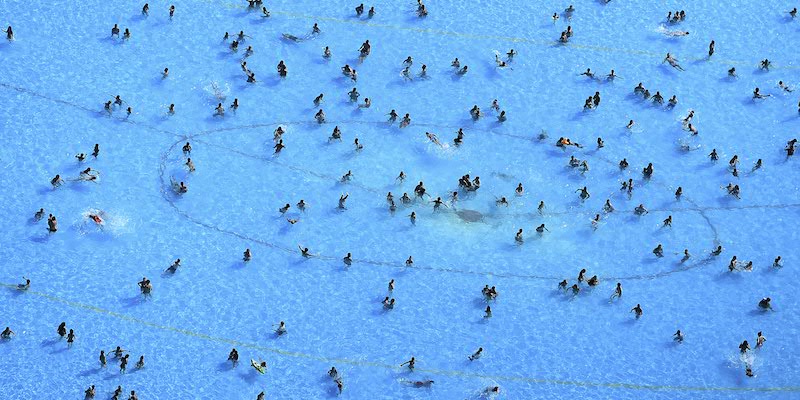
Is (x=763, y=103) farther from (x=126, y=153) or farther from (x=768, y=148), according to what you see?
(x=126, y=153)

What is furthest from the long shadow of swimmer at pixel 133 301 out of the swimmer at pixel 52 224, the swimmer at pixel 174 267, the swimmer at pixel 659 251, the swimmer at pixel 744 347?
the swimmer at pixel 744 347

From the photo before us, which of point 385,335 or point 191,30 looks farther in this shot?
point 191,30

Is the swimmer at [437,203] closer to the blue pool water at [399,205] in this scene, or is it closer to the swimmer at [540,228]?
the blue pool water at [399,205]

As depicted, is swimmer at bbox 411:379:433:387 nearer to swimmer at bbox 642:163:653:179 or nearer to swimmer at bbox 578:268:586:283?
swimmer at bbox 578:268:586:283

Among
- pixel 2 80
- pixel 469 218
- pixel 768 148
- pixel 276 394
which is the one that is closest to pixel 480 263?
pixel 469 218

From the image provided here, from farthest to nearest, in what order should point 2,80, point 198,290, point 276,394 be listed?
1. point 2,80
2. point 198,290
3. point 276,394
